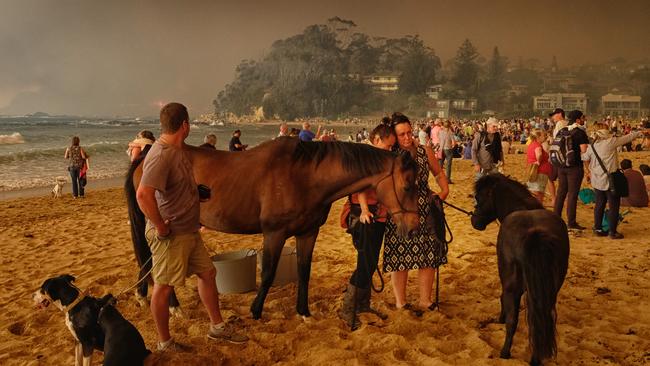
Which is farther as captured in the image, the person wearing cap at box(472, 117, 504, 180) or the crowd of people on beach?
the person wearing cap at box(472, 117, 504, 180)

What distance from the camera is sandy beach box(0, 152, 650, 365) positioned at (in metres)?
3.05

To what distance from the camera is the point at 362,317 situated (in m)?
3.74

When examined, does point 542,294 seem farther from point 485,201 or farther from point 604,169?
point 604,169

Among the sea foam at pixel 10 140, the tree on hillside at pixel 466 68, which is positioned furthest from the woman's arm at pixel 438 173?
the tree on hillside at pixel 466 68

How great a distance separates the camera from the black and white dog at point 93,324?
255 centimetres

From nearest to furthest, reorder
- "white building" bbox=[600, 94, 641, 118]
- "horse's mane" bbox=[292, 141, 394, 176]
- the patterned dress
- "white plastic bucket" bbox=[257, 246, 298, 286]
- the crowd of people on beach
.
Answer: the crowd of people on beach < "horse's mane" bbox=[292, 141, 394, 176] < the patterned dress < "white plastic bucket" bbox=[257, 246, 298, 286] < "white building" bbox=[600, 94, 641, 118]

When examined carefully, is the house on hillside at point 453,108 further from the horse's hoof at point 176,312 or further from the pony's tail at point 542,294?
the pony's tail at point 542,294

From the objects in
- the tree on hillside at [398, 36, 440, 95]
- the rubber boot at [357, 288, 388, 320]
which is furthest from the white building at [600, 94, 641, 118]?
the rubber boot at [357, 288, 388, 320]

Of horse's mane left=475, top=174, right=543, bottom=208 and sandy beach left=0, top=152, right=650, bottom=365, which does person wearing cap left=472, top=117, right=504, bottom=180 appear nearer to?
sandy beach left=0, top=152, right=650, bottom=365

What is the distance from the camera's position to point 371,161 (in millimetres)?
3447

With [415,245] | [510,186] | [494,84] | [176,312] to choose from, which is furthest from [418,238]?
[494,84]

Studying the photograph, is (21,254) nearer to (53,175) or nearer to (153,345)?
(153,345)

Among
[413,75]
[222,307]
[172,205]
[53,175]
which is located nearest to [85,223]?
[222,307]

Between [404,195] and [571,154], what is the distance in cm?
441
